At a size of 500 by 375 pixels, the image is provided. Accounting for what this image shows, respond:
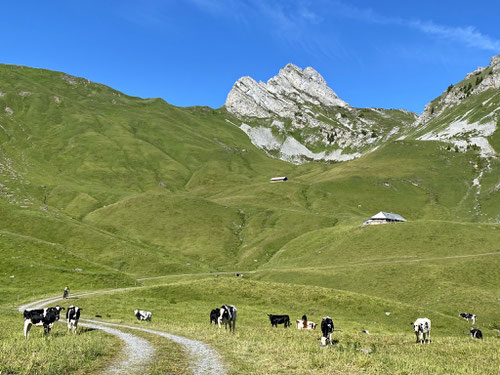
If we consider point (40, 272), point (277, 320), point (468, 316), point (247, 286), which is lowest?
point (277, 320)

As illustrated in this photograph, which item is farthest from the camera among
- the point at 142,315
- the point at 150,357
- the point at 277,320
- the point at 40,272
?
the point at 40,272

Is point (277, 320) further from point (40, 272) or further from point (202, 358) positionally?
point (40, 272)

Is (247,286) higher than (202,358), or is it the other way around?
(247,286)

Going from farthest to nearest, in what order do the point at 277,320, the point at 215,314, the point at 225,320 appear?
the point at 277,320 < the point at 215,314 < the point at 225,320

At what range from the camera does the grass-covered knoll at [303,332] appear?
59.7ft

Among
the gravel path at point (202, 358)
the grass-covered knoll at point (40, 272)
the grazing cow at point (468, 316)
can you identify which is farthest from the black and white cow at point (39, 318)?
the grazing cow at point (468, 316)

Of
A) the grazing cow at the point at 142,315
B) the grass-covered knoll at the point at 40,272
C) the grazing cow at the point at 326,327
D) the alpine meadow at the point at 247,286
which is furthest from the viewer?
the grass-covered knoll at the point at 40,272

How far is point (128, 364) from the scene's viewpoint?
717 inches

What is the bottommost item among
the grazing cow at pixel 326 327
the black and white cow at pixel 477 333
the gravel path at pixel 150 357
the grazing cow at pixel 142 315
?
the grazing cow at pixel 142 315

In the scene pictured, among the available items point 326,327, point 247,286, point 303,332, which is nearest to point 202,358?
point 326,327

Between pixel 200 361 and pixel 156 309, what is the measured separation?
3923cm

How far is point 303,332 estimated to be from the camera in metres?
36.9

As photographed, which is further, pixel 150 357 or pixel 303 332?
pixel 303 332

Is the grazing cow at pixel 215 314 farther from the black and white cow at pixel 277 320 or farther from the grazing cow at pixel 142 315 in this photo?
the grazing cow at pixel 142 315
